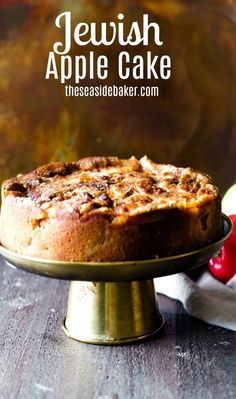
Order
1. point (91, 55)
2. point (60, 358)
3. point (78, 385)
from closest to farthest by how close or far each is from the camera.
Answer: point (78, 385)
point (60, 358)
point (91, 55)

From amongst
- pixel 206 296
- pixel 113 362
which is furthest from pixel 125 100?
pixel 113 362

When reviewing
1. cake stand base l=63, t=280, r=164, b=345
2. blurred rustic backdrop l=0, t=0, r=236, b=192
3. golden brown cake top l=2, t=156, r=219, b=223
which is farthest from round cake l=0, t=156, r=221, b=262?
blurred rustic backdrop l=0, t=0, r=236, b=192

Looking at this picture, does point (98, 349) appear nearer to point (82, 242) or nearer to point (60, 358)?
point (60, 358)

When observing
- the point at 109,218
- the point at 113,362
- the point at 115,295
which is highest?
the point at 109,218

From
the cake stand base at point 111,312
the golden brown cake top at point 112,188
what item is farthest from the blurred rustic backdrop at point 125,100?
the cake stand base at point 111,312

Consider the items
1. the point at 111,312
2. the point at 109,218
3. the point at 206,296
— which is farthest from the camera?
the point at 206,296

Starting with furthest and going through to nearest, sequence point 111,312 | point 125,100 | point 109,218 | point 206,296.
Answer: point 125,100 < point 206,296 < point 111,312 < point 109,218

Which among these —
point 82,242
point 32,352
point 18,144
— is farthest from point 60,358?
point 18,144

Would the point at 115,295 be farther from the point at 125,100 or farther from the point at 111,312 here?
the point at 125,100
